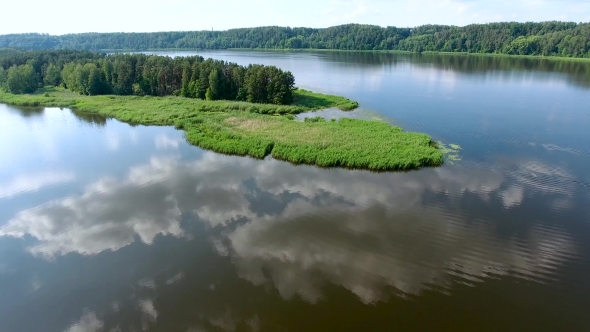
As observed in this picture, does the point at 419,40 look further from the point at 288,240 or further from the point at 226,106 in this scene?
the point at 288,240

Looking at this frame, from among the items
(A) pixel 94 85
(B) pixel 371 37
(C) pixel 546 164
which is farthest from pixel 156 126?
(B) pixel 371 37

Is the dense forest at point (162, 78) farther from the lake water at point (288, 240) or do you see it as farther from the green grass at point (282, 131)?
the lake water at point (288, 240)

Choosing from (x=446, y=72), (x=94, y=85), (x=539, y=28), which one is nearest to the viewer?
(x=94, y=85)

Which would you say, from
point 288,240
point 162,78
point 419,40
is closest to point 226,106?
point 162,78

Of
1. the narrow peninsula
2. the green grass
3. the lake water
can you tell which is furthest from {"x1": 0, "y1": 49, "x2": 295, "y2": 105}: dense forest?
the lake water

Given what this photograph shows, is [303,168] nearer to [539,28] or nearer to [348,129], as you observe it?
[348,129]

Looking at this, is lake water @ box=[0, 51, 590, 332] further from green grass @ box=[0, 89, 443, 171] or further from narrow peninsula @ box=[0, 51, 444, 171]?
narrow peninsula @ box=[0, 51, 444, 171]
